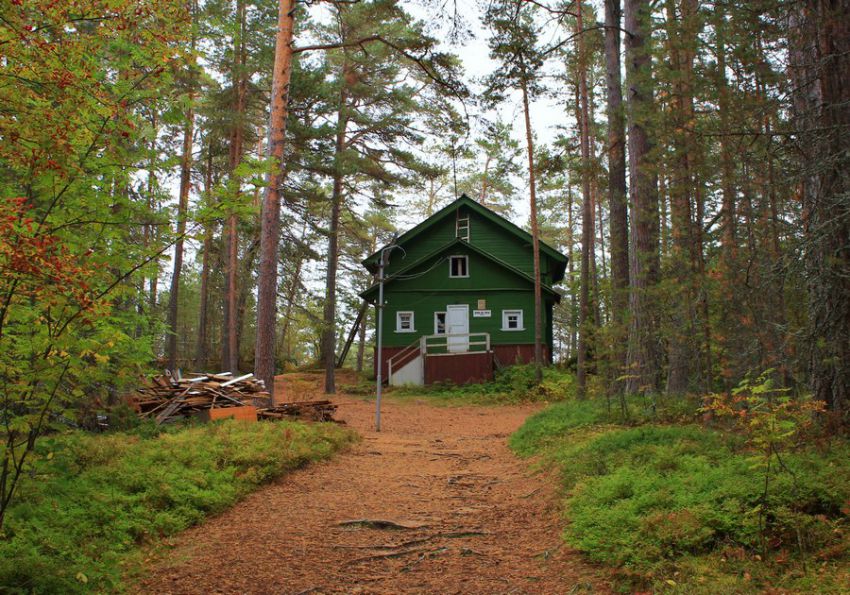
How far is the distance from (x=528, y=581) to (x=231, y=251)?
65.3 ft

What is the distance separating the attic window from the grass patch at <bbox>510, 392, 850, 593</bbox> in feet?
66.8

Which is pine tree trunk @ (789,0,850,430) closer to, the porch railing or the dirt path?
the dirt path

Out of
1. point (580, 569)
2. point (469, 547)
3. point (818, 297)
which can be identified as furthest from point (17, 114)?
point (818, 297)

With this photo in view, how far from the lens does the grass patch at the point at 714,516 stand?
3799 millimetres

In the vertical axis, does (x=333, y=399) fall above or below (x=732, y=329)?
below

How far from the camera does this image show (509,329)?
26.2 meters

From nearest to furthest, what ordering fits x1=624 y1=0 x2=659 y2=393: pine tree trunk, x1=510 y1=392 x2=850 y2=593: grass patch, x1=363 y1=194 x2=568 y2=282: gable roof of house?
x1=510 y1=392 x2=850 y2=593: grass patch, x1=624 y1=0 x2=659 y2=393: pine tree trunk, x1=363 y1=194 x2=568 y2=282: gable roof of house

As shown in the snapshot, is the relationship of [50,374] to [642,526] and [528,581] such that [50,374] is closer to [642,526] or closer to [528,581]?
[528,581]

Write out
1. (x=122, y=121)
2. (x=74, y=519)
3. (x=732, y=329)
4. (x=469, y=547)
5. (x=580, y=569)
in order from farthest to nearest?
(x=732, y=329), (x=469, y=547), (x=74, y=519), (x=580, y=569), (x=122, y=121)

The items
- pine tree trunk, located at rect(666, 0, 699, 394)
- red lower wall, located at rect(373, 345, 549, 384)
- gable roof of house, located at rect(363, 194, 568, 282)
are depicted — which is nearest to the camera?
pine tree trunk, located at rect(666, 0, 699, 394)

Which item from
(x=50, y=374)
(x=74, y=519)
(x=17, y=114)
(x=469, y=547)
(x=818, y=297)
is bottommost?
(x=469, y=547)

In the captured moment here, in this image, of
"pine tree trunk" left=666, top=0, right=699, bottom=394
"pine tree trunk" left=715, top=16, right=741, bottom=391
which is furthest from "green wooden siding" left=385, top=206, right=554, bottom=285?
"pine tree trunk" left=715, top=16, right=741, bottom=391

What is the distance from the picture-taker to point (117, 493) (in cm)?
570

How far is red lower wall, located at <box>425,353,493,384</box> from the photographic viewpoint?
79.3ft
